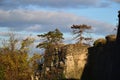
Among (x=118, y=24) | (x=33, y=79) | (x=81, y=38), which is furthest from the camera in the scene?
(x=81, y=38)

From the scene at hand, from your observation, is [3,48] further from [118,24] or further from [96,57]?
[118,24]

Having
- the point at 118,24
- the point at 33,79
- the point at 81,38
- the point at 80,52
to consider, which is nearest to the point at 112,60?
the point at 118,24

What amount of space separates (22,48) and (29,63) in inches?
86.5

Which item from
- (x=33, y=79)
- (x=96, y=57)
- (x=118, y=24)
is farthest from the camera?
(x=33, y=79)

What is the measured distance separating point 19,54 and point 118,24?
31.9 meters

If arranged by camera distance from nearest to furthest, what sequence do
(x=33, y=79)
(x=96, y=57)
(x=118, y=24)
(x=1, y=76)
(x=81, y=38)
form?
(x=118, y=24) < (x=96, y=57) < (x=1, y=76) < (x=33, y=79) < (x=81, y=38)

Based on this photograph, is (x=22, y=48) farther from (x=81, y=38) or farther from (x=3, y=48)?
(x=81, y=38)

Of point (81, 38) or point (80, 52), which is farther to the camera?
point (81, 38)

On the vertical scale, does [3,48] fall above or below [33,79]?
above

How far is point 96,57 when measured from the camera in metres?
43.0

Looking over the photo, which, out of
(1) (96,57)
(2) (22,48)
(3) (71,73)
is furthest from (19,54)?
(1) (96,57)

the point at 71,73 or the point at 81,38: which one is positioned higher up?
the point at 81,38

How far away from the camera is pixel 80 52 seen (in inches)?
2554

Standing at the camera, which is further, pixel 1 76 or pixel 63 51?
pixel 63 51
